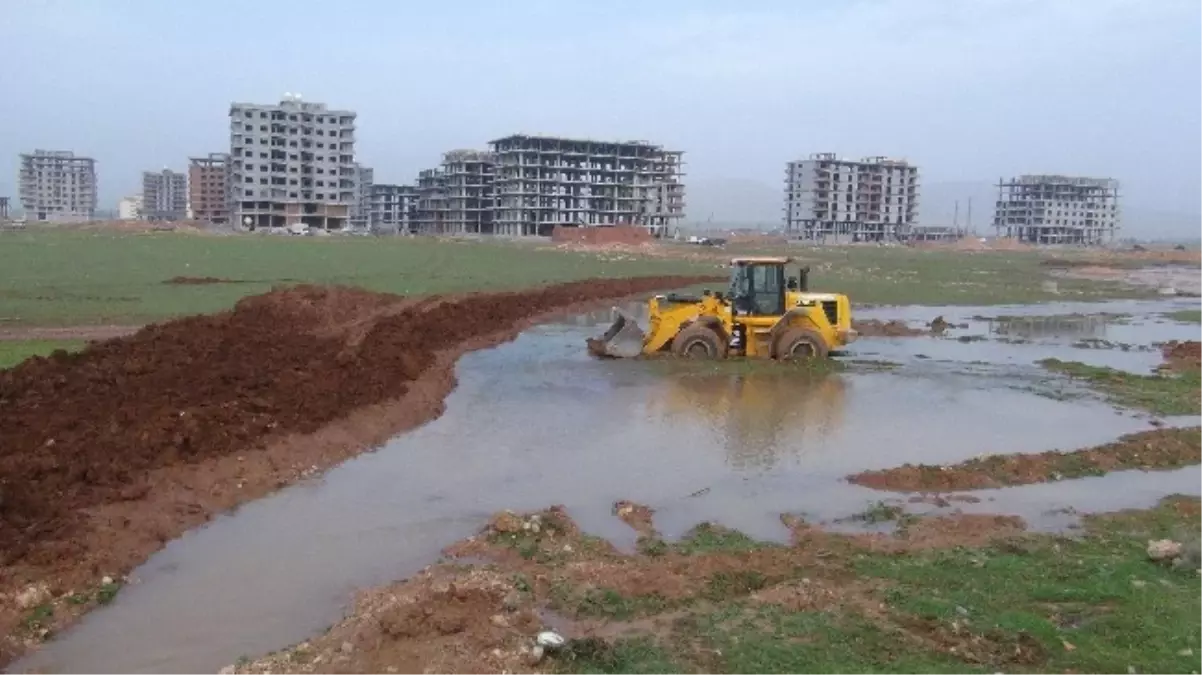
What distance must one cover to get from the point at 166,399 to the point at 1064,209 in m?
182

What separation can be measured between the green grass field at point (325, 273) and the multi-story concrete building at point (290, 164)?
52.4m

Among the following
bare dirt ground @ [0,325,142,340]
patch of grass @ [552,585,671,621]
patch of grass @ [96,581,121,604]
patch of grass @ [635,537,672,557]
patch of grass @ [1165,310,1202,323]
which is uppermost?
patch of grass @ [1165,310,1202,323]

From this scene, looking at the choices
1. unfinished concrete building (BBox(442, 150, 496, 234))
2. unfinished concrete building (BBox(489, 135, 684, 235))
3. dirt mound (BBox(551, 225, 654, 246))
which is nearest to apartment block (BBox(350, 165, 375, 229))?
unfinished concrete building (BBox(442, 150, 496, 234))

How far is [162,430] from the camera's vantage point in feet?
39.9

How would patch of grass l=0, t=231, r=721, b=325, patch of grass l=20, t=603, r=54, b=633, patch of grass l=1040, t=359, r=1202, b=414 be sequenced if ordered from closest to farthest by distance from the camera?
patch of grass l=20, t=603, r=54, b=633
patch of grass l=1040, t=359, r=1202, b=414
patch of grass l=0, t=231, r=721, b=325

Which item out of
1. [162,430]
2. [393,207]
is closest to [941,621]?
[162,430]

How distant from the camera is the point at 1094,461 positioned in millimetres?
13812

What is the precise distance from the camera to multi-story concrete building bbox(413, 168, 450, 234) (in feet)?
468

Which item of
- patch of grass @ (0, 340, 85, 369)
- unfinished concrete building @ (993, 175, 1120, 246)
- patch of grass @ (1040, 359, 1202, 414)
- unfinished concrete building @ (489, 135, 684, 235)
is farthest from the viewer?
unfinished concrete building @ (993, 175, 1120, 246)

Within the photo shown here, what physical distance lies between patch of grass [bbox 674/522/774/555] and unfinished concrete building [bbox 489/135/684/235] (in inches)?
4443

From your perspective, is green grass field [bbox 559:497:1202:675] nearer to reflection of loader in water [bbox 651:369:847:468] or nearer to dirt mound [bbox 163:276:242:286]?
reflection of loader in water [bbox 651:369:847:468]

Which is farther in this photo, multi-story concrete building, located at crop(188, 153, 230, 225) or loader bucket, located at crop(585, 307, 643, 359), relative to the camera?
multi-story concrete building, located at crop(188, 153, 230, 225)

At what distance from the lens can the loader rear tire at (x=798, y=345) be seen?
76.1ft

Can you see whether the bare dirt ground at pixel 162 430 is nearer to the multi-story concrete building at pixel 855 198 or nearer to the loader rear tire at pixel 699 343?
the loader rear tire at pixel 699 343
